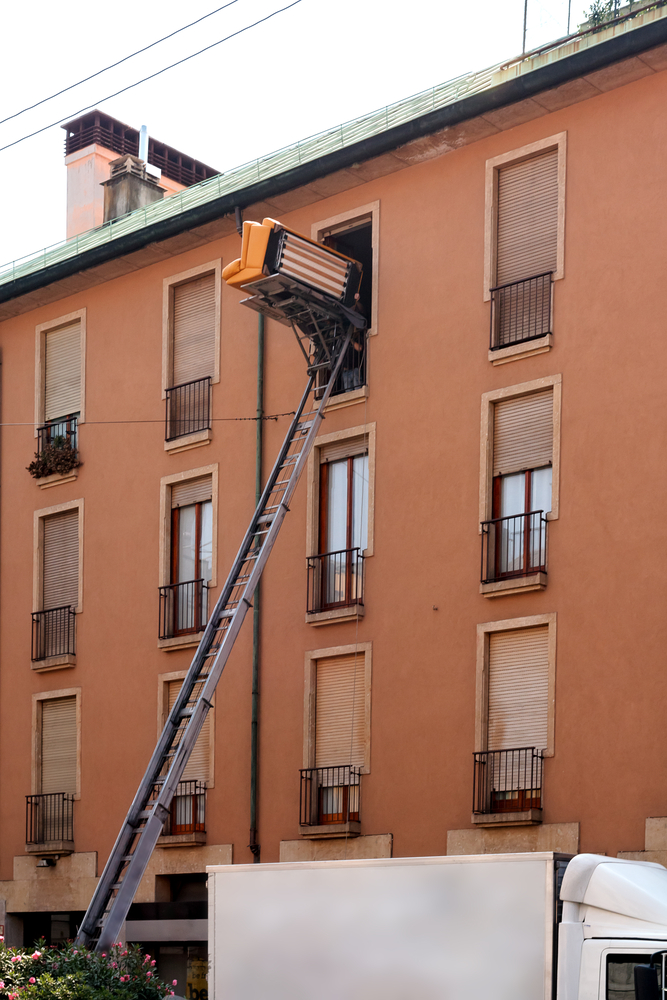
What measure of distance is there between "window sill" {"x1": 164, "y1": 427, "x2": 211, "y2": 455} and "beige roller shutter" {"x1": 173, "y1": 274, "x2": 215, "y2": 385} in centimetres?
114

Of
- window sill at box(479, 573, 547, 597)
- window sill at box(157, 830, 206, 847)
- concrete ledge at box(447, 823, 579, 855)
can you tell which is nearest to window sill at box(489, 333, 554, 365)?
window sill at box(479, 573, 547, 597)

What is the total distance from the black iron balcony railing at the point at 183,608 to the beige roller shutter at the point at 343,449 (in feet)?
10.9

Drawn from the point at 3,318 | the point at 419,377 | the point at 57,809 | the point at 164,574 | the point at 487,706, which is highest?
the point at 3,318

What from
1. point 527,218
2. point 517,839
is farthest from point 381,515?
point 517,839

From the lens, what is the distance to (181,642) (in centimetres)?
2761

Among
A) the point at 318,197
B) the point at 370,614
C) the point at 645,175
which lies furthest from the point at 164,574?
the point at 645,175

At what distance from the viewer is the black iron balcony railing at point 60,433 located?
101ft

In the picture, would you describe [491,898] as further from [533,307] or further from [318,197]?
[318,197]

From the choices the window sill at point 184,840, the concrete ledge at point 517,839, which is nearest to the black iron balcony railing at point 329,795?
the concrete ledge at point 517,839

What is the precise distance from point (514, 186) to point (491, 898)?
13.4m

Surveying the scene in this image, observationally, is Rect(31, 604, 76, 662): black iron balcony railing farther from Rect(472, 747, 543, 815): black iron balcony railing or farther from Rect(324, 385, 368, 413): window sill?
Rect(472, 747, 543, 815): black iron balcony railing

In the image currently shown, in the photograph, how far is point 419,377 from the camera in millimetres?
24891

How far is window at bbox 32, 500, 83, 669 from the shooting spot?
30109 mm

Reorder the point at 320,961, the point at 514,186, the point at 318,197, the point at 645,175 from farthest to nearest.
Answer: the point at 318,197 → the point at 514,186 → the point at 645,175 → the point at 320,961
